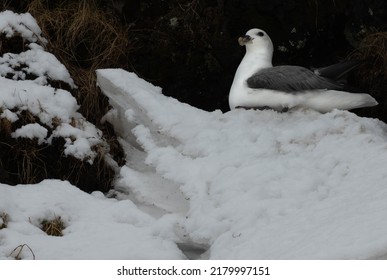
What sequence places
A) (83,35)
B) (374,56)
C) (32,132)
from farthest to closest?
(83,35) < (374,56) < (32,132)

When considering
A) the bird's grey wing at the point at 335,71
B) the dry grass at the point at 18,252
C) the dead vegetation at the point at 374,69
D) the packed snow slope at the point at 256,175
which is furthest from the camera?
the dead vegetation at the point at 374,69

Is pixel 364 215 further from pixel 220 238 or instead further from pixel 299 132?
pixel 299 132

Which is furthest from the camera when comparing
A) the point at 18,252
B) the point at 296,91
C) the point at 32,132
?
the point at 296,91

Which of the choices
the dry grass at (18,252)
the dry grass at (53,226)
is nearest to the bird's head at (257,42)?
the dry grass at (53,226)

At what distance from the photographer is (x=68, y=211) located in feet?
14.2

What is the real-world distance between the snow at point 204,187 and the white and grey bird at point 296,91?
161 mm


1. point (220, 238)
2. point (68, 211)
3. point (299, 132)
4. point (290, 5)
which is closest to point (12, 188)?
point (68, 211)

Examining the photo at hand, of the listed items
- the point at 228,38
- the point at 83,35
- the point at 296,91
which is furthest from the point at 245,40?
the point at 83,35

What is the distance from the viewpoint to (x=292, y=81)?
4.97 m

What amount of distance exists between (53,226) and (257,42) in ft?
6.98

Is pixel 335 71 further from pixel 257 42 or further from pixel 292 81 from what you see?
pixel 257 42

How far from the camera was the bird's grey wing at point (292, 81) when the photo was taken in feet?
16.3

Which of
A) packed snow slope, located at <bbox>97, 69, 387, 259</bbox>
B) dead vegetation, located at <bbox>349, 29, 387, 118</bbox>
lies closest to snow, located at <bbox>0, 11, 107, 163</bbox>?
packed snow slope, located at <bbox>97, 69, 387, 259</bbox>

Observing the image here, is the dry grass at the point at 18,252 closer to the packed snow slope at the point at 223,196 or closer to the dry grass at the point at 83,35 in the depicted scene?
the packed snow slope at the point at 223,196
